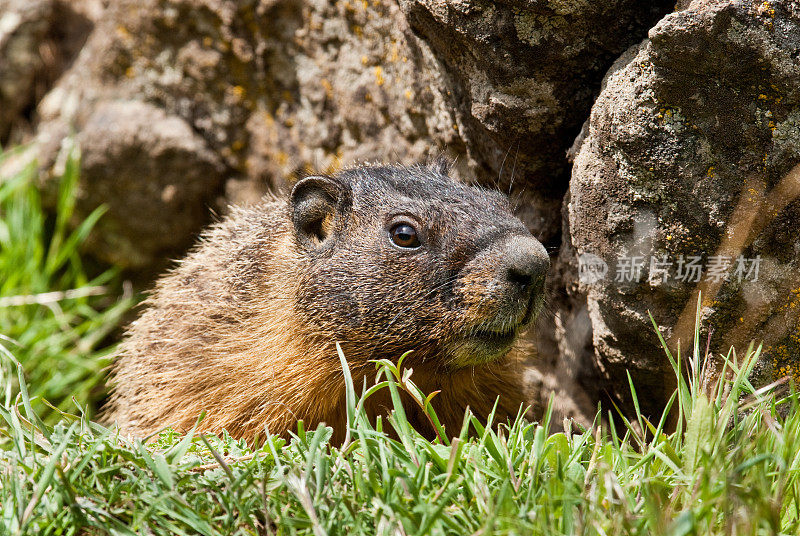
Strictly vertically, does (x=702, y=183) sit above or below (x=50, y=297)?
above

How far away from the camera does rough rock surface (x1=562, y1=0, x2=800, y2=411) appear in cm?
373

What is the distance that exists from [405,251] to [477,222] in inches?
16.9

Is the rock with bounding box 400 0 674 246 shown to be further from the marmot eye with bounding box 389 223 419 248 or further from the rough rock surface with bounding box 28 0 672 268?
the marmot eye with bounding box 389 223 419 248

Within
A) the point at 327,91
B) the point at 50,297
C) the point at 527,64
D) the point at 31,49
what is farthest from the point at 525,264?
the point at 31,49

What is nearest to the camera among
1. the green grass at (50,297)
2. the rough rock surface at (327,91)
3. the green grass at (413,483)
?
the green grass at (413,483)

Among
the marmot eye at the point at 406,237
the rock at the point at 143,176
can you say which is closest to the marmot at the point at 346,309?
the marmot eye at the point at 406,237

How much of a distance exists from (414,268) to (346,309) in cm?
44

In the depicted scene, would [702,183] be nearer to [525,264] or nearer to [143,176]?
[525,264]

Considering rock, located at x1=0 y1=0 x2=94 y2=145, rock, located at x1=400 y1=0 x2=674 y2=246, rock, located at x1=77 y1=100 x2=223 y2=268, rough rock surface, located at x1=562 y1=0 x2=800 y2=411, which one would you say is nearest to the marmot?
rock, located at x1=400 y1=0 x2=674 y2=246

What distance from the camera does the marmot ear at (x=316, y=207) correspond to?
462cm

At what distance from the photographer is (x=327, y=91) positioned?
661 centimetres

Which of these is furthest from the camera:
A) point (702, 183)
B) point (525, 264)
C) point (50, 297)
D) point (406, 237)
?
point (50, 297)

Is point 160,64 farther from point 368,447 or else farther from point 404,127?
point 368,447

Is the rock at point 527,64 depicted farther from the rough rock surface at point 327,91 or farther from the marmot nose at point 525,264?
the marmot nose at point 525,264
